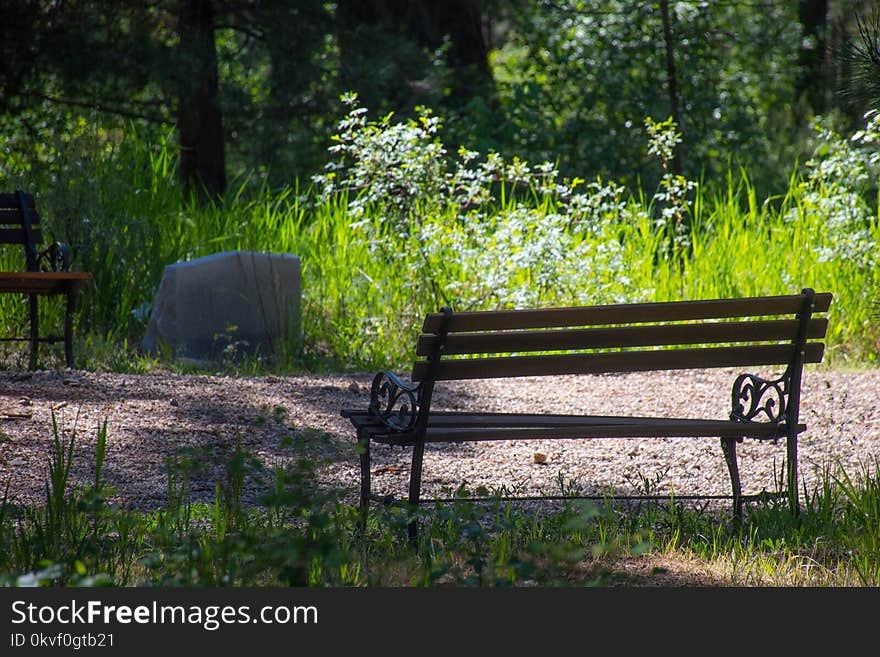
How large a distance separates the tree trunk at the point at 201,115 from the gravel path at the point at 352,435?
5.23m

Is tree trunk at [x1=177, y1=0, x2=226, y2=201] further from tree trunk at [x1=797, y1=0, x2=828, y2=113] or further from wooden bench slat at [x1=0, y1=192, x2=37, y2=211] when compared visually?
tree trunk at [x1=797, y1=0, x2=828, y2=113]

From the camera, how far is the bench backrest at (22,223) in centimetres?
687

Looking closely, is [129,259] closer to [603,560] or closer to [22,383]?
[22,383]

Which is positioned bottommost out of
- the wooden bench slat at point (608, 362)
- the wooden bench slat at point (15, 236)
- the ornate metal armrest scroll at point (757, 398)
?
the ornate metal armrest scroll at point (757, 398)

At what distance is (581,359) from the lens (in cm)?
364

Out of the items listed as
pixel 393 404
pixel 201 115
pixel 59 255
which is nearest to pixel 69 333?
pixel 59 255

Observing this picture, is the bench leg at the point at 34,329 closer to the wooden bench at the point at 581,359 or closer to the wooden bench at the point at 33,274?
the wooden bench at the point at 33,274

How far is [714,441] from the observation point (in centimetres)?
543

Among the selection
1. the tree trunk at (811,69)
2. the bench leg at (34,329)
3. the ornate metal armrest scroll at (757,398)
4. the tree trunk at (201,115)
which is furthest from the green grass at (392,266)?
the tree trunk at (811,69)

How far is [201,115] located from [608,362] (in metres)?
8.49

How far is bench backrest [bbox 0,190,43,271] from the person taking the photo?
6871mm

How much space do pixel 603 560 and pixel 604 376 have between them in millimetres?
3765

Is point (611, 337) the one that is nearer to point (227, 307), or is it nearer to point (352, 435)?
point (352, 435)

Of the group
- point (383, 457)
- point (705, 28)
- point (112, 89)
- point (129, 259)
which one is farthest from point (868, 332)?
point (112, 89)
